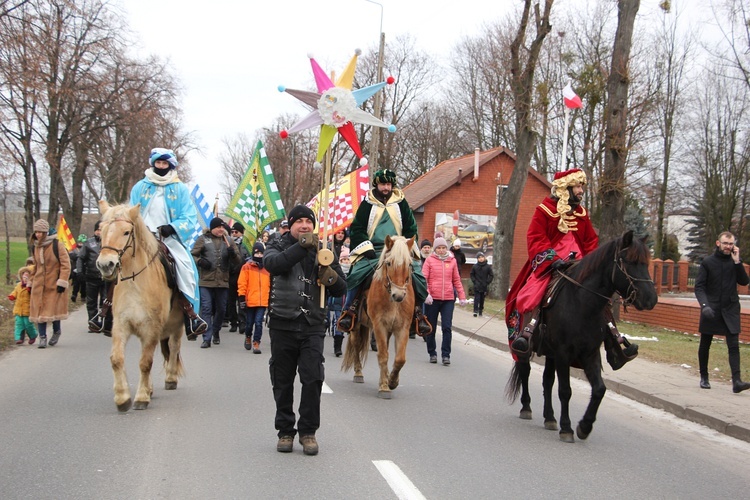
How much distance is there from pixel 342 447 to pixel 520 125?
22.3 m

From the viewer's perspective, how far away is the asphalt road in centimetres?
573

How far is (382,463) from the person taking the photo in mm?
6398

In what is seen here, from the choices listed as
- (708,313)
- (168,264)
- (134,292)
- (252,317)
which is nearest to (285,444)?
(134,292)

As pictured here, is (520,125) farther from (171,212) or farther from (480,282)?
(171,212)

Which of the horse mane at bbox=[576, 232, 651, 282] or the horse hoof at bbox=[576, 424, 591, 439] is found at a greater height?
the horse mane at bbox=[576, 232, 651, 282]

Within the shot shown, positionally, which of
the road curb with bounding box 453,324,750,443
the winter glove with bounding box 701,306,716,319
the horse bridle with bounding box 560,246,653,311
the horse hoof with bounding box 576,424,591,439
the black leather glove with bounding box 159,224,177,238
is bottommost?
the road curb with bounding box 453,324,750,443

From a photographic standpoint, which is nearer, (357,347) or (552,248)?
(552,248)

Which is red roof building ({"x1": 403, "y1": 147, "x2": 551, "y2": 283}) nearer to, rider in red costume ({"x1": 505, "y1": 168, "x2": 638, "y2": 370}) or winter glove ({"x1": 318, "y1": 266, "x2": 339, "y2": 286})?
rider in red costume ({"x1": 505, "y1": 168, "x2": 638, "y2": 370})

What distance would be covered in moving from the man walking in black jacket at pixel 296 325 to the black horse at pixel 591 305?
2438mm

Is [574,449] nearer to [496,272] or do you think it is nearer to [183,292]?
[183,292]

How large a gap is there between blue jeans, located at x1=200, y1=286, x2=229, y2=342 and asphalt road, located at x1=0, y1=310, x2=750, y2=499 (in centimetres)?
351

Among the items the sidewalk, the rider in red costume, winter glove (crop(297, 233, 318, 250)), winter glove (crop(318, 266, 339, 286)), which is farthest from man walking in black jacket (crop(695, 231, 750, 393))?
winter glove (crop(297, 233, 318, 250))

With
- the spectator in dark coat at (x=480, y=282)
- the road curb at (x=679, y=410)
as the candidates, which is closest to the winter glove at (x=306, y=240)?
the road curb at (x=679, y=410)

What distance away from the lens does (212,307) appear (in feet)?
48.2
